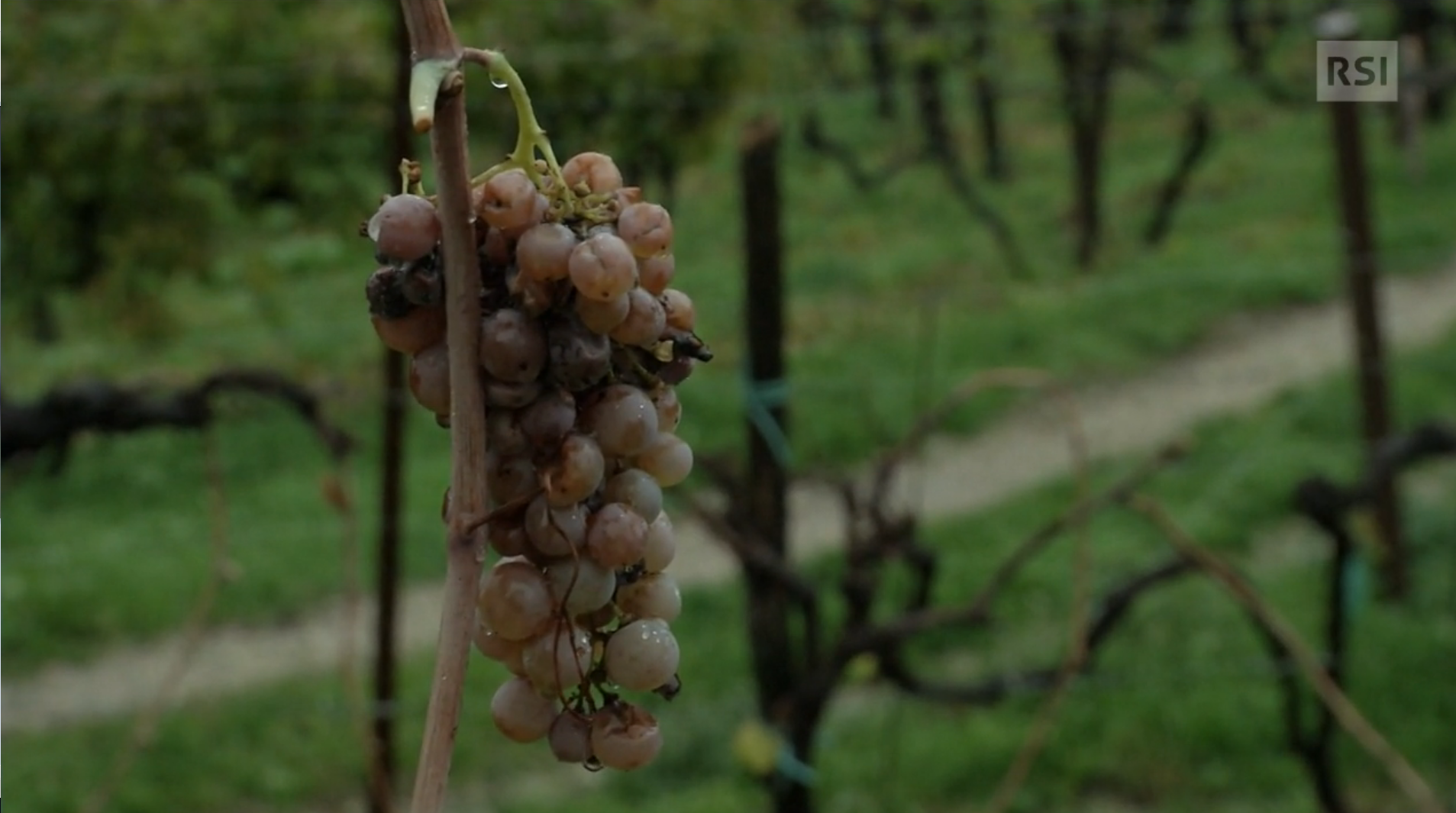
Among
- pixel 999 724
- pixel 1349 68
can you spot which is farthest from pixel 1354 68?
pixel 999 724

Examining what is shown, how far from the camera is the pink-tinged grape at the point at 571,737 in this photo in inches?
17.8

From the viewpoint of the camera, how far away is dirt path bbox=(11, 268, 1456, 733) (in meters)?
4.21

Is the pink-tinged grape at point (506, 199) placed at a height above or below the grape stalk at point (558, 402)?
above

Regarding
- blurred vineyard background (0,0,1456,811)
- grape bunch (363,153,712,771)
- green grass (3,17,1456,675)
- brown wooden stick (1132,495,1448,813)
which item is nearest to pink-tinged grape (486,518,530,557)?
grape bunch (363,153,712,771)

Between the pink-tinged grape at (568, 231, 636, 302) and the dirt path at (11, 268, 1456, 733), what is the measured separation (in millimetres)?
3669

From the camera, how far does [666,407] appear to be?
18.4 inches

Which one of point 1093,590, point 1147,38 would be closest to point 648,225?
point 1093,590

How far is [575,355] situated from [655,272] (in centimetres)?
3

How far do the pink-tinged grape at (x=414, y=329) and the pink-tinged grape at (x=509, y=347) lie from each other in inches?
0.6

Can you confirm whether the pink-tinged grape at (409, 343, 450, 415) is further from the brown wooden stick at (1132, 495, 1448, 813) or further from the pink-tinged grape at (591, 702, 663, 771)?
the brown wooden stick at (1132, 495, 1448, 813)

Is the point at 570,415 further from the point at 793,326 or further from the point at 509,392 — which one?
the point at 793,326

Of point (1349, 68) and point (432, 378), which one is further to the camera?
point (1349, 68)

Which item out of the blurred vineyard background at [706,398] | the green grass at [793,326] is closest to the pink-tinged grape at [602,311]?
the blurred vineyard background at [706,398]

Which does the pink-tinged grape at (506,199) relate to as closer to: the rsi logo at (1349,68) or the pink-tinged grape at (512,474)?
the pink-tinged grape at (512,474)
